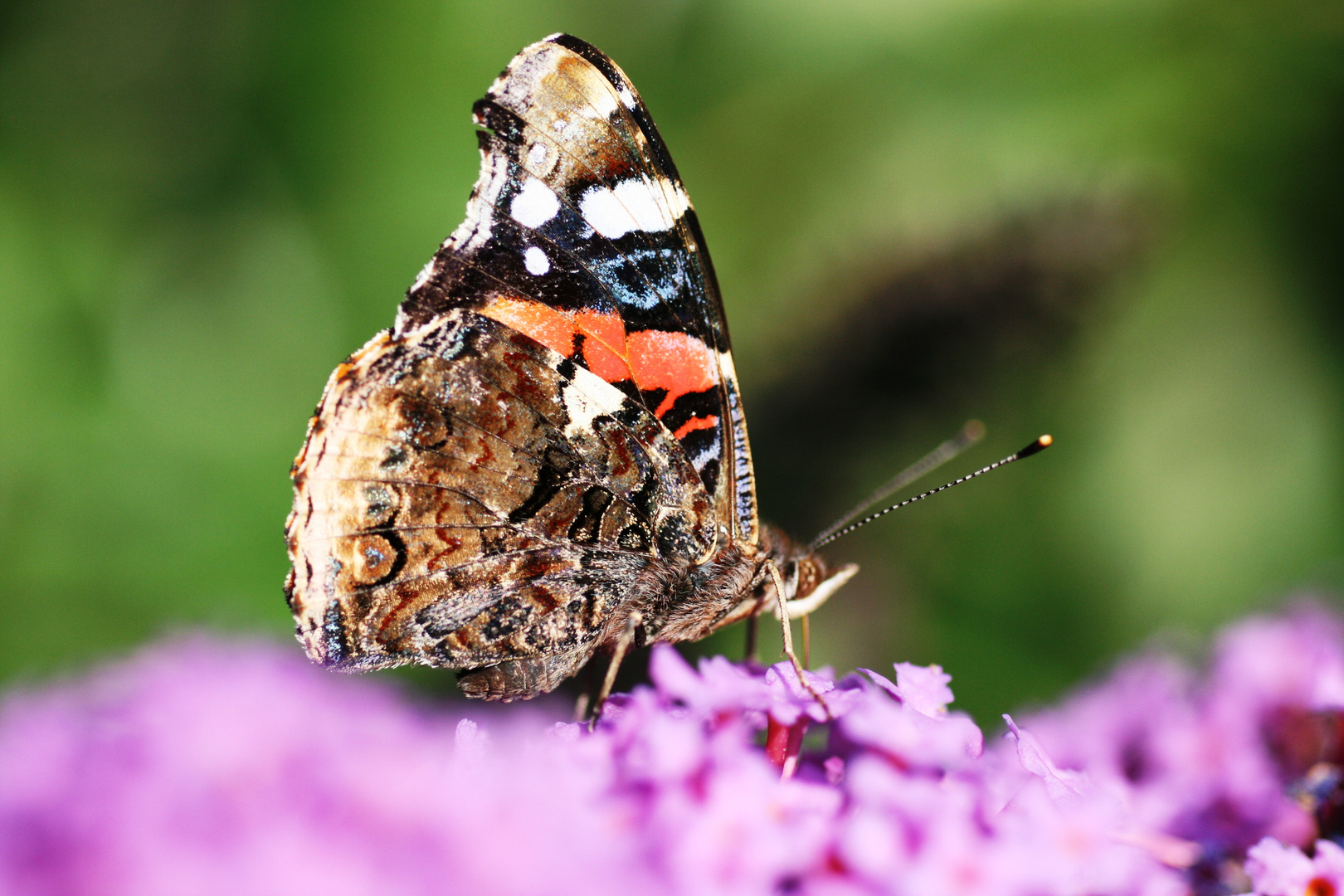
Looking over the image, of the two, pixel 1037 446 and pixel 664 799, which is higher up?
pixel 1037 446

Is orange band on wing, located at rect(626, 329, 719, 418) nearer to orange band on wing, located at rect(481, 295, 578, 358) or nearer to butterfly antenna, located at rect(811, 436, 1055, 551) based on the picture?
orange band on wing, located at rect(481, 295, 578, 358)

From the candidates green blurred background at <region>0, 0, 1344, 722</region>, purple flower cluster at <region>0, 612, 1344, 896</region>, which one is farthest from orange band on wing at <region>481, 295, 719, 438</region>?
green blurred background at <region>0, 0, 1344, 722</region>

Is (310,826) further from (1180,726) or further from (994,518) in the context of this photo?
(994,518)

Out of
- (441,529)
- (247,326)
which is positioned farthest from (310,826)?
(247,326)

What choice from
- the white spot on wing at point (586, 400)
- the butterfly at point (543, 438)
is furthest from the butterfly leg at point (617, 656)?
the white spot on wing at point (586, 400)

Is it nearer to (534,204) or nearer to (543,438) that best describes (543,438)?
(543,438)

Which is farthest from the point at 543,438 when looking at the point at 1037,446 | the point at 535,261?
the point at 1037,446

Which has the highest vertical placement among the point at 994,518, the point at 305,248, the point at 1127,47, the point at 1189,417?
the point at 1127,47

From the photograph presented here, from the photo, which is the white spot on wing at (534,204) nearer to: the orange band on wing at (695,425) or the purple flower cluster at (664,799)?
the orange band on wing at (695,425)
